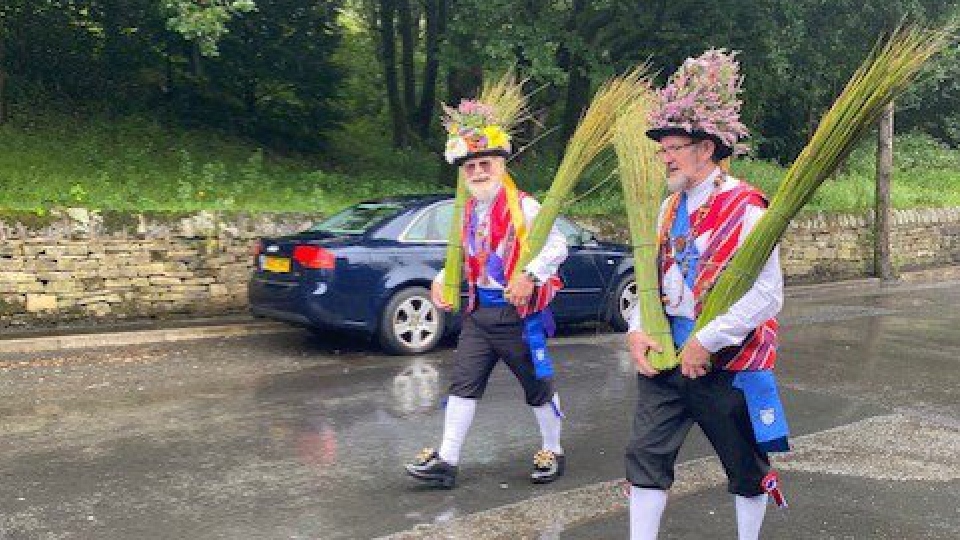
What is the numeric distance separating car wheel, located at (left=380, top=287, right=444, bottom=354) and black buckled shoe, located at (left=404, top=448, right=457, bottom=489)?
3890 millimetres

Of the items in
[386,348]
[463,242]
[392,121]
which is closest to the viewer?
[463,242]

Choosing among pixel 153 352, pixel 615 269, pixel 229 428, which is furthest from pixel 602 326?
pixel 229 428

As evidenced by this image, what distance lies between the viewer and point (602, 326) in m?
11.1

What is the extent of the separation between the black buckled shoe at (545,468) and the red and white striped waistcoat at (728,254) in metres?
1.94

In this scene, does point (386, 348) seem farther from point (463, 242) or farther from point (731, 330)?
point (731, 330)

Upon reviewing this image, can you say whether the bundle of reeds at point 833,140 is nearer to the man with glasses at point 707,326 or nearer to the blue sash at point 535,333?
the man with glasses at point 707,326

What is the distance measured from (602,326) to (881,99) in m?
8.09

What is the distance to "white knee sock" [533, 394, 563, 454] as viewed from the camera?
203 inches

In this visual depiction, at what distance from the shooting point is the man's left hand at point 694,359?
10.9ft

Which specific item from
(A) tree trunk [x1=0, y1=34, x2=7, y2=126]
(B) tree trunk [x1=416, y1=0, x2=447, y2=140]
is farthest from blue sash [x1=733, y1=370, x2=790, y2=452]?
(B) tree trunk [x1=416, y1=0, x2=447, y2=140]

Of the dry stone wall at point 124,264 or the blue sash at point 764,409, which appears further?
the dry stone wall at point 124,264

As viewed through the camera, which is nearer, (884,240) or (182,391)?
(182,391)

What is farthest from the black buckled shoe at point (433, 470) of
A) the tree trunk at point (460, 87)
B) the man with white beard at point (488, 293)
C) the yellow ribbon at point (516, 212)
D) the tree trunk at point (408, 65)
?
the tree trunk at point (408, 65)

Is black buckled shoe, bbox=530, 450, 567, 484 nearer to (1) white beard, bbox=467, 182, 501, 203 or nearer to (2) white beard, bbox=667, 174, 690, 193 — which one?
(1) white beard, bbox=467, 182, 501, 203
